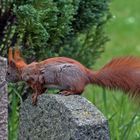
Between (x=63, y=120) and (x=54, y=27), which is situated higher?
(x=54, y=27)

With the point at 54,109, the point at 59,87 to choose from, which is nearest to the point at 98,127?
the point at 54,109

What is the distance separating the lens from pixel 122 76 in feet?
12.4

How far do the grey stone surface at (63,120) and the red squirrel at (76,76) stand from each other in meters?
0.11

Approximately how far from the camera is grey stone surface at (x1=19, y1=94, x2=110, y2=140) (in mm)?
3326

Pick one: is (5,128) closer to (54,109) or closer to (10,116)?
(54,109)

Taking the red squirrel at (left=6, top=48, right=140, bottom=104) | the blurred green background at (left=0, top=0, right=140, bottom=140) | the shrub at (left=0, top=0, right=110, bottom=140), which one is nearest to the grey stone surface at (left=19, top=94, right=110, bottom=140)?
the red squirrel at (left=6, top=48, right=140, bottom=104)

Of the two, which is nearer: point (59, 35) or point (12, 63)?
point (12, 63)

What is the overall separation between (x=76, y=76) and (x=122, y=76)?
0.79ft

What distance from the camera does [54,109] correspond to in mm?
3492

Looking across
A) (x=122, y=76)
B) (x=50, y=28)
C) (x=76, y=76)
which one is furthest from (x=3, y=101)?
(x=50, y=28)

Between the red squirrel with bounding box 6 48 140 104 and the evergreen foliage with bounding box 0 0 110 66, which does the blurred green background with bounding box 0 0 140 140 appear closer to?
the evergreen foliage with bounding box 0 0 110 66

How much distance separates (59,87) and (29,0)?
82 cm

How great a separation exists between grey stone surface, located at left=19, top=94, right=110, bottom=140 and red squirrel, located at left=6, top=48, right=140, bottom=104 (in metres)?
0.11

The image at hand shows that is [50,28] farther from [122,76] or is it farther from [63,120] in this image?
[63,120]
